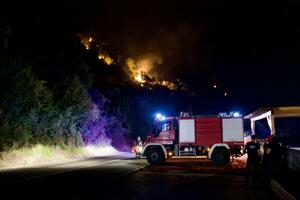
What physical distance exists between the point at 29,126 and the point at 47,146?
291 centimetres

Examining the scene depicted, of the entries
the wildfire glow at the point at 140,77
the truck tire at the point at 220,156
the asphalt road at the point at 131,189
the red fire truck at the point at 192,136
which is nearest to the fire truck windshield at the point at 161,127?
the red fire truck at the point at 192,136

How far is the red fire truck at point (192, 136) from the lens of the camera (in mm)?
21891

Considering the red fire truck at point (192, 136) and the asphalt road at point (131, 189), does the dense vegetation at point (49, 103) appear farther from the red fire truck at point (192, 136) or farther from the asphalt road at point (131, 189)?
the asphalt road at point (131, 189)

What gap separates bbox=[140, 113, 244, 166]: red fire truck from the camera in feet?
71.8

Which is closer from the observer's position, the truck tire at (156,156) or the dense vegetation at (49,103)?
the truck tire at (156,156)

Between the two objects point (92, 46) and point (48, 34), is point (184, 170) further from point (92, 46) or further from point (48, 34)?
point (92, 46)

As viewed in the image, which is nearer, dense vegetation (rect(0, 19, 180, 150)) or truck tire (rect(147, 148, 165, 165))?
truck tire (rect(147, 148, 165, 165))

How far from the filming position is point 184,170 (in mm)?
18984

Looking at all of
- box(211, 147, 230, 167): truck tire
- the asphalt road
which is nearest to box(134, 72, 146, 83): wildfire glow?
box(211, 147, 230, 167): truck tire

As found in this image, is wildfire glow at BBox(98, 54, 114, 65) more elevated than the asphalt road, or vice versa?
wildfire glow at BBox(98, 54, 114, 65)

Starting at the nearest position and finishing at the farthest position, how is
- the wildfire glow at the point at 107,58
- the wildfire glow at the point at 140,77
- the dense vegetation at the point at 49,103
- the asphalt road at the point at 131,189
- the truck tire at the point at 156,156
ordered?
the asphalt road at the point at 131,189 → the truck tire at the point at 156,156 → the dense vegetation at the point at 49,103 → the wildfire glow at the point at 107,58 → the wildfire glow at the point at 140,77

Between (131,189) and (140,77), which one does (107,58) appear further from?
(131,189)

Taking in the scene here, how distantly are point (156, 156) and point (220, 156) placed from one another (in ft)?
12.0

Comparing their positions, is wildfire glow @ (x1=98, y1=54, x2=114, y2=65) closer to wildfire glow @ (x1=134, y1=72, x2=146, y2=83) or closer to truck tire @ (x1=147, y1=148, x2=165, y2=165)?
wildfire glow @ (x1=134, y1=72, x2=146, y2=83)
